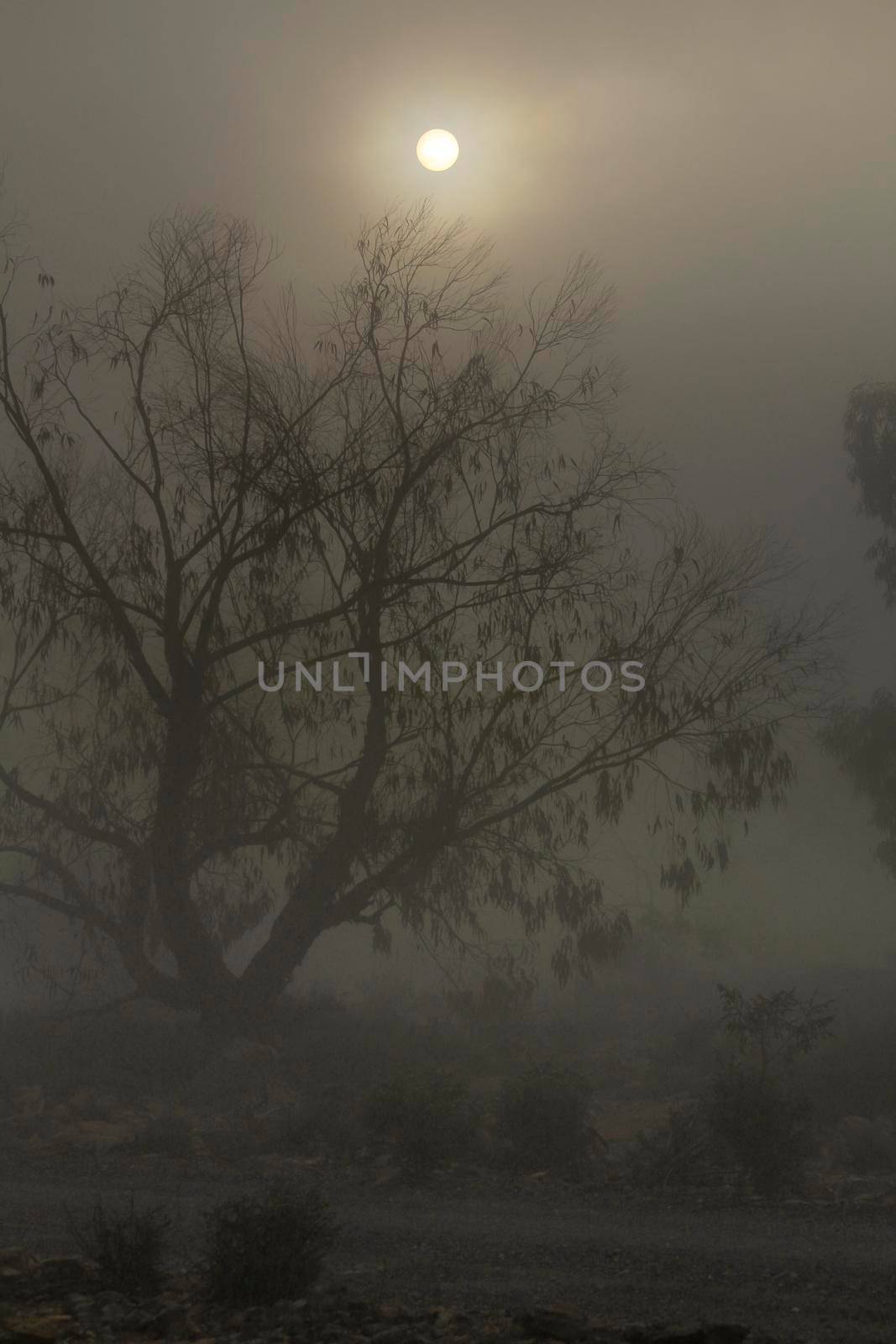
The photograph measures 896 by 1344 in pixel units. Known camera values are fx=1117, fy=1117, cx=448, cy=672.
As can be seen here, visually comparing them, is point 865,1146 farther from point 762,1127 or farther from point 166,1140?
point 166,1140

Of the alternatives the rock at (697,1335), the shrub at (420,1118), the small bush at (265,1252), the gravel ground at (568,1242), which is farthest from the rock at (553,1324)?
the shrub at (420,1118)

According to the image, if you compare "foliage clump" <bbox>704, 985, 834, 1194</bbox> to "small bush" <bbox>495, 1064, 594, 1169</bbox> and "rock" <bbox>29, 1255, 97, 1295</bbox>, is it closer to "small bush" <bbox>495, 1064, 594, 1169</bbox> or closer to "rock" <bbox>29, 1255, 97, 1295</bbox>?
"small bush" <bbox>495, 1064, 594, 1169</bbox>

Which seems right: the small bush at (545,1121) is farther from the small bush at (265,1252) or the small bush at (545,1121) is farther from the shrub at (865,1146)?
the small bush at (265,1252)

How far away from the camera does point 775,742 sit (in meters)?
11.0

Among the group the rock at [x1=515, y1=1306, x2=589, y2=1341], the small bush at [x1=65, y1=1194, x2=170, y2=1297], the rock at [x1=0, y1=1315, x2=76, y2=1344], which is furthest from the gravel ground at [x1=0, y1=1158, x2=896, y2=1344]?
the rock at [x1=0, y1=1315, x2=76, y2=1344]

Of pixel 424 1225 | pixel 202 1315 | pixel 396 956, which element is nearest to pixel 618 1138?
pixel 424 1225

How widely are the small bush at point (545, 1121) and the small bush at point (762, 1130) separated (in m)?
0.98

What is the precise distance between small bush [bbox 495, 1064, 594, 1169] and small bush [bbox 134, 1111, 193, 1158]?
2421 millimetres

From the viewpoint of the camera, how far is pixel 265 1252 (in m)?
4.38

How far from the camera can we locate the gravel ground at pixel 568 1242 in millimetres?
4266

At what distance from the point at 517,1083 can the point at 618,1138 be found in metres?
1.24

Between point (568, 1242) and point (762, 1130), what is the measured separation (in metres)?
2.61

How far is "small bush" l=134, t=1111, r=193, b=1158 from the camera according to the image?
8.49 meters

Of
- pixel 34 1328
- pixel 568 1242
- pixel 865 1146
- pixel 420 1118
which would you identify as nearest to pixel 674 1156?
pixel 865 1146
